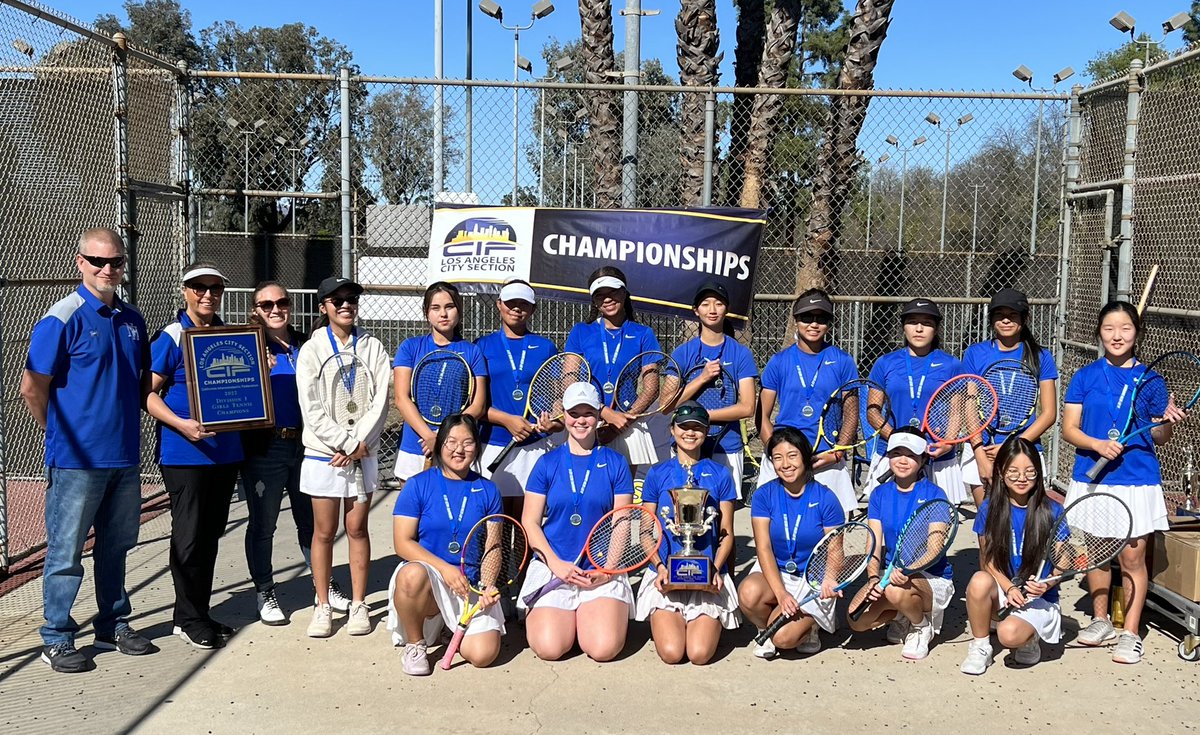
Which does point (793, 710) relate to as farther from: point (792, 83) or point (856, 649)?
point (792, 83)

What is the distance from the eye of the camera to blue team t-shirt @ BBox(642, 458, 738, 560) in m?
5.13

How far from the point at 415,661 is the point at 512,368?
5.40ft

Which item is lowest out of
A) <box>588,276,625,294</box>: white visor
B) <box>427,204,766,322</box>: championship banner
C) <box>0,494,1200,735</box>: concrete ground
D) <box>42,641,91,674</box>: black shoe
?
<box>0,494,1200,735</box>: concrete ground

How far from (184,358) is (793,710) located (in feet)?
10.8

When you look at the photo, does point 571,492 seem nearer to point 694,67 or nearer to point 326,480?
point 326,480

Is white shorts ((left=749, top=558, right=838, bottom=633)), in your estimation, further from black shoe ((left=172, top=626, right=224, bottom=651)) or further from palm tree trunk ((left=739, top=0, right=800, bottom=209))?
palm tree trunk ((left=739, top=0, right=800, bottom=209))

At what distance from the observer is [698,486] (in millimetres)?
5191

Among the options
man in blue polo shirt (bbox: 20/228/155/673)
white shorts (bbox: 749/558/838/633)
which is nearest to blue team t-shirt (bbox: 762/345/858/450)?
white shorts (bbox: 749/558/838/633)

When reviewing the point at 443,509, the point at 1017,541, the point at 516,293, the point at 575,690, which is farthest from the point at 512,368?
the point at 1017,541

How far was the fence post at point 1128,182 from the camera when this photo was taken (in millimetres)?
7336

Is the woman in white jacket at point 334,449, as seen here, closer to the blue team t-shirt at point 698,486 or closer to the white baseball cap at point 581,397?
the white baseball cap at point 581,397

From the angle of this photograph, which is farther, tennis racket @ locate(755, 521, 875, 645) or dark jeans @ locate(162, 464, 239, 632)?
dark jeans @ locate(162, 464, 239, 632)

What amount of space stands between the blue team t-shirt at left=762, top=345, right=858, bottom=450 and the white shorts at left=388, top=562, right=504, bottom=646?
1.97 meters

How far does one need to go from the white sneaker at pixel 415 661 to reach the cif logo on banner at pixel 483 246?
141 inches
